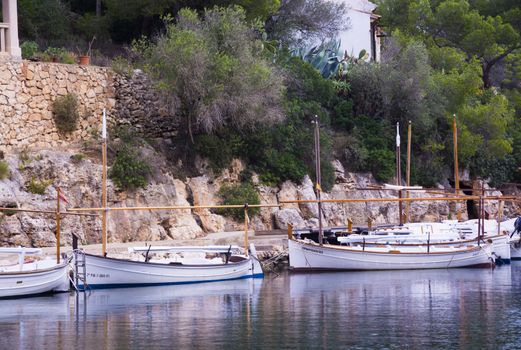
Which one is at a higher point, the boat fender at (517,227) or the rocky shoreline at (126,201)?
the rocky shoreline at (126,201)

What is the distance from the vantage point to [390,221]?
5556 centimetres

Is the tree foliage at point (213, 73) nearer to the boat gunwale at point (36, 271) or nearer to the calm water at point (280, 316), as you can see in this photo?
the calm water at point (280, 316)

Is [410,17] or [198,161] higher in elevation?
[410,17]

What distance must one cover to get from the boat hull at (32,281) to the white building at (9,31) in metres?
10.8

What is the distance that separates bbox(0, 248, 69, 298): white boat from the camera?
3231cm

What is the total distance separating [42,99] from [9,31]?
2.93 meters

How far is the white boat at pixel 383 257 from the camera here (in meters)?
42.1

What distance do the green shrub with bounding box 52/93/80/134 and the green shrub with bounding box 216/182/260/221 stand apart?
703 cm

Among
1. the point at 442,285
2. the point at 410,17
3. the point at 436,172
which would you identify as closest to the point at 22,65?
the point at 442,285

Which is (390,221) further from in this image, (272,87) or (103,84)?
(103,84)

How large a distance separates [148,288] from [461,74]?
2990cm

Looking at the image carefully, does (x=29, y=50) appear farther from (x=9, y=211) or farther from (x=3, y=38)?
(x=9, y=211)

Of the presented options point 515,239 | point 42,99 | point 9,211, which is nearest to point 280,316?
point 9,211

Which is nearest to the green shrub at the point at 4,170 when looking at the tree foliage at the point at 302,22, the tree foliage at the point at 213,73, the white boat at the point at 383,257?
the tree foliage at the point at 213,73
